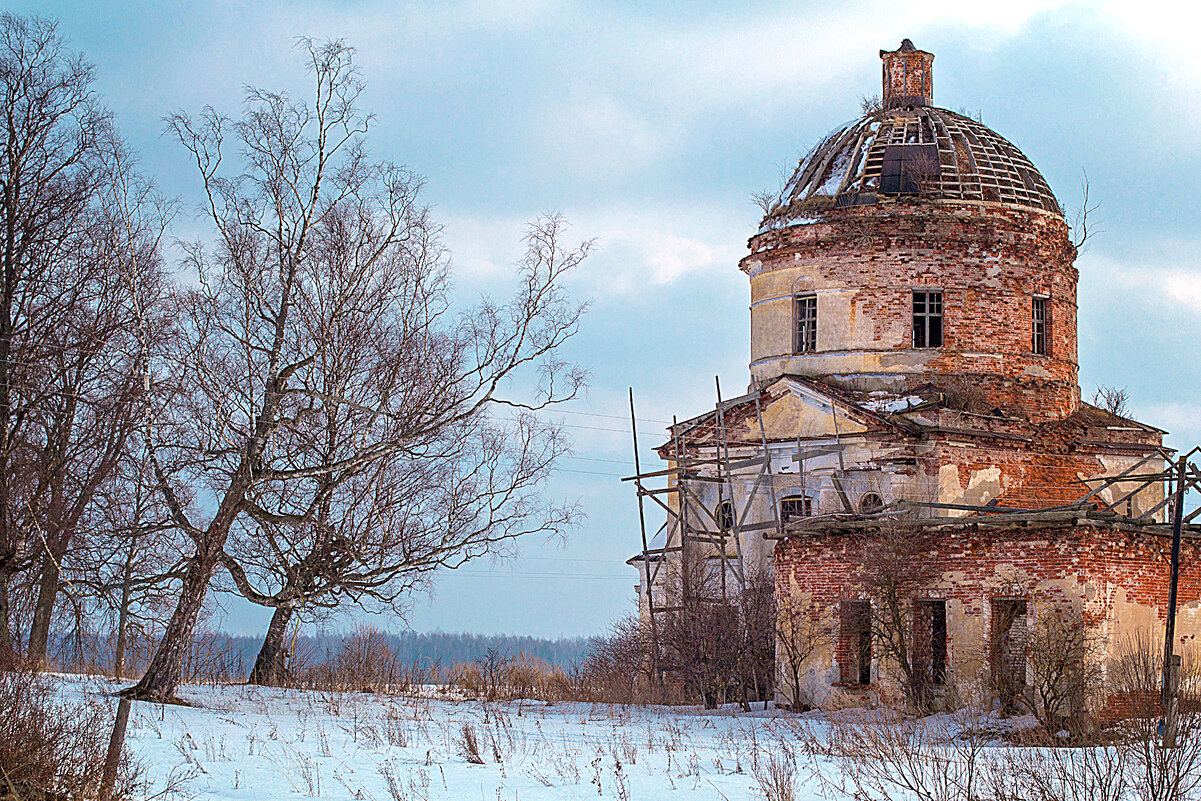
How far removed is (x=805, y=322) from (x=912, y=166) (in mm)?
4284

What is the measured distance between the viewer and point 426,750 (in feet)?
50.1

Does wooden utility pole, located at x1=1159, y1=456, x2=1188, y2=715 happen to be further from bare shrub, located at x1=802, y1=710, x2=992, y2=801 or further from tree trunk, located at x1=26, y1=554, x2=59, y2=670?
tree trunk, located at x1=26, y1=554, x2=59, y2=670

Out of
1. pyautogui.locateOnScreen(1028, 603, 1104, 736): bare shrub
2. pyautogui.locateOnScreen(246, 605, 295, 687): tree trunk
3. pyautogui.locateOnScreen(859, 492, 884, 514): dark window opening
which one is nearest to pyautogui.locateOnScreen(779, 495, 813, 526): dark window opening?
pyautogui.locateOnScreen(859, 492, 884, 514): dark window opening

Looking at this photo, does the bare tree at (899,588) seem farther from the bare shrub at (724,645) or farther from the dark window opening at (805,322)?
the dark window opening at (805,322)

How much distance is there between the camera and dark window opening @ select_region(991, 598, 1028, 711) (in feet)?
67.7

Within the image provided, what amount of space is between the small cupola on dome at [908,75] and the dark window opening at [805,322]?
6268 millimetres

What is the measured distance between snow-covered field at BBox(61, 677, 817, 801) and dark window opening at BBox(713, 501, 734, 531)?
29.7ft

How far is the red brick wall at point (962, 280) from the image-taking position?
1177 inches

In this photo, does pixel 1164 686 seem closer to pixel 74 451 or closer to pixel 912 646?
pixel 912 646

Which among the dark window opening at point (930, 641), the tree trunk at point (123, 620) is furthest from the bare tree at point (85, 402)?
the dark window opening at point (930, 641)

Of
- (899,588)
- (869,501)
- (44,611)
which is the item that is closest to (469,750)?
(899,588)

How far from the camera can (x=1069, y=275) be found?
31.7m

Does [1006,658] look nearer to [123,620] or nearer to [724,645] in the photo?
[724,645]

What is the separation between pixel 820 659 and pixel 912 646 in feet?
7.20
